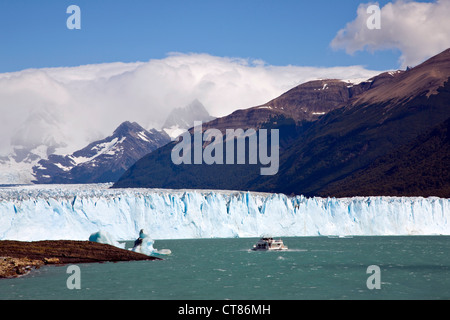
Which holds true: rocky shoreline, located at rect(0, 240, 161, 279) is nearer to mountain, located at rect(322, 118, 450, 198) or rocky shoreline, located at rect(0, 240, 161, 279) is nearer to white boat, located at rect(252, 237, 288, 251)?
white boat, located at rect(252, 237, 288, 251)

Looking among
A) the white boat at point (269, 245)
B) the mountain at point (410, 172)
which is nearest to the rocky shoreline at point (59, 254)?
the white boat at point (269, 245)

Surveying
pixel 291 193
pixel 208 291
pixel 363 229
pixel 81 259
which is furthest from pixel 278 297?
pixel 291 193

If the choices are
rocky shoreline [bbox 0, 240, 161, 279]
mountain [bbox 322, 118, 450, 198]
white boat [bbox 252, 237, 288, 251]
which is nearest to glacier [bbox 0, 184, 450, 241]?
rocky shoreline [bbox 0, 240, 161, 279]

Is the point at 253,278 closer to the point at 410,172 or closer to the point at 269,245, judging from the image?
the point at 269,245

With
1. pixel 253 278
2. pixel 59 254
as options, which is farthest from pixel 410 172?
pixel 253 278

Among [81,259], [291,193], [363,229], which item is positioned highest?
[291,193]

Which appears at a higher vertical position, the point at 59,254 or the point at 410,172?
the point at 410,172
